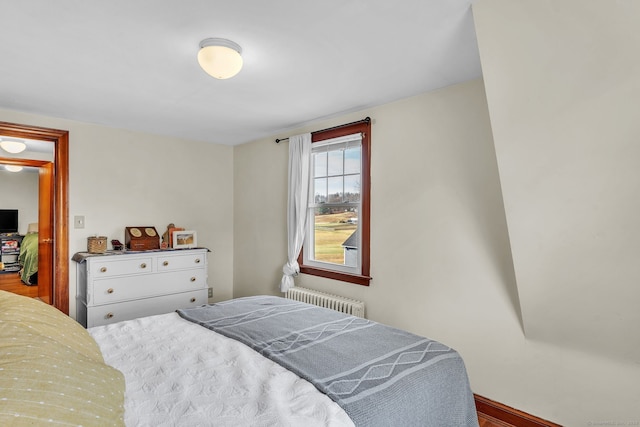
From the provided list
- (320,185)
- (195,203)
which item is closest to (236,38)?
(320,185)

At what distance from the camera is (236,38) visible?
1.84 m

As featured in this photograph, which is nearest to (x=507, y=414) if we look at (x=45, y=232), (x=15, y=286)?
(x=45, y=232)

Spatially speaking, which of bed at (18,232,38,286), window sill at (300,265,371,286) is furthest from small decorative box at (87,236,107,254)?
window sill at (300,265,371,286)

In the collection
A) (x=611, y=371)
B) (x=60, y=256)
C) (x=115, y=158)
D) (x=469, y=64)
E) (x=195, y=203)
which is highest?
(x=469, y=64)

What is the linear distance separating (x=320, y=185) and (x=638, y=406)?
2.80 metres

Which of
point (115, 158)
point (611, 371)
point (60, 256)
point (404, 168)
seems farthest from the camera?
point (115, 158)

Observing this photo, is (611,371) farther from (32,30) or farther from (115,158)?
(115,158)

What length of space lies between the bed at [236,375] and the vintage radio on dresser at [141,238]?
1828mm

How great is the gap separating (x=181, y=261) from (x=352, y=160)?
7.31 ft

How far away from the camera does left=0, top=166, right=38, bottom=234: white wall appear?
367cm

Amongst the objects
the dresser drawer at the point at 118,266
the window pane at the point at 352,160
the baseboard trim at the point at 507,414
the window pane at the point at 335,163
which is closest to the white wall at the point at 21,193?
the dresser drawer at the point at 118,266

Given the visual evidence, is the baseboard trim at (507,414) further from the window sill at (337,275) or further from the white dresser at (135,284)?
the white dresser at (135,284)

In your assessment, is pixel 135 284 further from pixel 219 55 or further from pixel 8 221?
pixel 219 55

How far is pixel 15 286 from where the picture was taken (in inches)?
155
